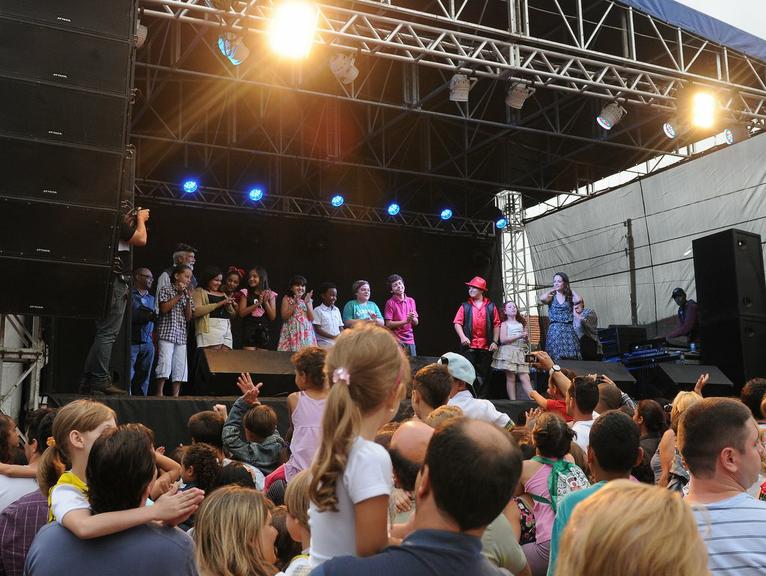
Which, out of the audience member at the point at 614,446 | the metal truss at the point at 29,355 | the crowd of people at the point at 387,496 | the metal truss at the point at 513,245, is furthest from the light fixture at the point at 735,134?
the audience member at the point at 614,446

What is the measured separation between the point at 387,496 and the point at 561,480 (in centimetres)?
173

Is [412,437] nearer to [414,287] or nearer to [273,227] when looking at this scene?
[273,227]

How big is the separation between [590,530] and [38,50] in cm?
539

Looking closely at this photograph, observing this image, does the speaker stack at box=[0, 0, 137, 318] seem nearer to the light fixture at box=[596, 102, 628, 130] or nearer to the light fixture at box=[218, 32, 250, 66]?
the light fixture at box=[218, 32, 250, 66]

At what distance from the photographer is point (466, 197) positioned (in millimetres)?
15461

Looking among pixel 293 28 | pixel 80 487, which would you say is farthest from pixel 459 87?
pixel 80 487

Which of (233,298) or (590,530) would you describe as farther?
(233,298)

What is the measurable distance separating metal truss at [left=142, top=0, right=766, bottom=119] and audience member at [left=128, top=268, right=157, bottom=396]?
2668mm

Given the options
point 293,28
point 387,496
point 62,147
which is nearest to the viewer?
point 387,496

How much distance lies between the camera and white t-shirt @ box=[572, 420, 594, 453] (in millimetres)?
3900

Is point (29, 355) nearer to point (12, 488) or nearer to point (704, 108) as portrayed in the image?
point (12, 488)

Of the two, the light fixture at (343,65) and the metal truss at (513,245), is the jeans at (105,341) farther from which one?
the metal truss at (513,245)

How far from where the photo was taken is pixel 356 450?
1.70m

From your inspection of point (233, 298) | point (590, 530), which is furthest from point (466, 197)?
point (590, 530)
